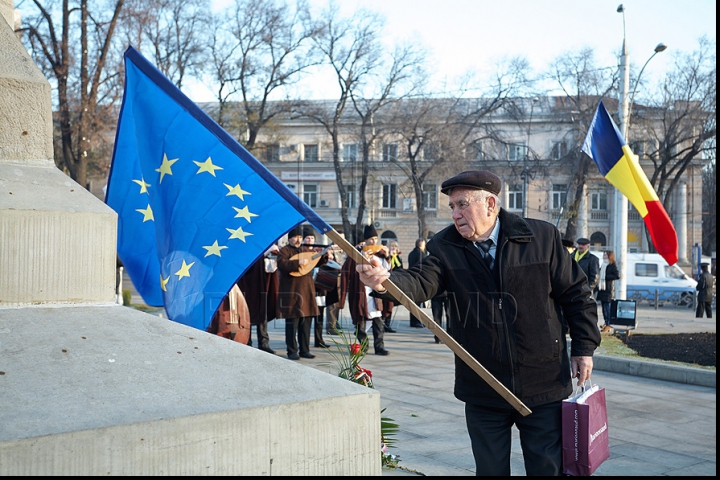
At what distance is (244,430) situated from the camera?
2754 millimetres

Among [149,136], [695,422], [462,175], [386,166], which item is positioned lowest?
[695,422]

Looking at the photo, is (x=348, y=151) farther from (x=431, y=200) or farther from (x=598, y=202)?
(x=598, y=202)

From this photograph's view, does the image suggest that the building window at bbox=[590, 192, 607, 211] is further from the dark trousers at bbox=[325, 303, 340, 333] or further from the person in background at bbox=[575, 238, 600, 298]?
the dark trousers at bbox=[325, 303, 340, 333]

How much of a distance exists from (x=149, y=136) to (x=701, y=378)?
7115mm

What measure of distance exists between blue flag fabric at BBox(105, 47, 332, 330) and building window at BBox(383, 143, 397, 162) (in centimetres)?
3519

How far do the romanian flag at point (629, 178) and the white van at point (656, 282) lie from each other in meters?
16.1

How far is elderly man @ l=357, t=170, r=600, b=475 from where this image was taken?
3.53 m

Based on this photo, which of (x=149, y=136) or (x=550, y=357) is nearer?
(x=550, y=357)

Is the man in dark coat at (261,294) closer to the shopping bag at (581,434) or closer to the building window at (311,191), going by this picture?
the shopping bag at (581,434)

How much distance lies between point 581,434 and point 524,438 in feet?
A: 0.90

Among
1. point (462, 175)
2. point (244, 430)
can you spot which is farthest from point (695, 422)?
point (244, 430)

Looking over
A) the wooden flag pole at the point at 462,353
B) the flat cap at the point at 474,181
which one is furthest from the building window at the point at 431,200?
the wooden flag pole at the point at 462,353

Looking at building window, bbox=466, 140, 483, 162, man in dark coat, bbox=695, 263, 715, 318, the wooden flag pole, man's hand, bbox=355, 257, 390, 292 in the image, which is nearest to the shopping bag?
the wooden flag pole

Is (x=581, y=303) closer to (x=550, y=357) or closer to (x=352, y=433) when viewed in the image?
(x=550, y=357)
